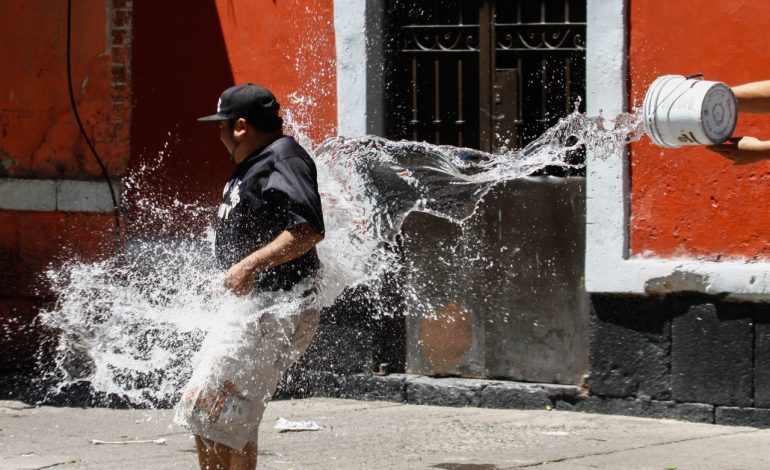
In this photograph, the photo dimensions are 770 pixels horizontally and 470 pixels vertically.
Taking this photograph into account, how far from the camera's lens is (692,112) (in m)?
5.37

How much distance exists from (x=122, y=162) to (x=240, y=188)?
4452 millimetres

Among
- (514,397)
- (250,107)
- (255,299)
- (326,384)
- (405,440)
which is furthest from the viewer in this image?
(326,384)

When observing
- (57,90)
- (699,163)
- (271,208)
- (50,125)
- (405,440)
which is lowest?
(405,440)

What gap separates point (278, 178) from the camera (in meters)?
5.46

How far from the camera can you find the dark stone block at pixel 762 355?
7.71 meters

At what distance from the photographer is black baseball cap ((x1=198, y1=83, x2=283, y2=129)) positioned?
5.68 m

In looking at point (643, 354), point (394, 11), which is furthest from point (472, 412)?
point (394, 11)

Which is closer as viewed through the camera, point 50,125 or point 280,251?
point 280,251

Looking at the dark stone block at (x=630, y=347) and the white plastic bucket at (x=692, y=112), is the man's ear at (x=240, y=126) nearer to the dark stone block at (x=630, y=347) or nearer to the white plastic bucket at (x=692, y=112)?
the white plastic bucket at (x=692, y=112)

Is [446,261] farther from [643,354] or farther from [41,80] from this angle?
[41,80]

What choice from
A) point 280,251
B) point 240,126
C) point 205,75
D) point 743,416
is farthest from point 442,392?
point 280,251

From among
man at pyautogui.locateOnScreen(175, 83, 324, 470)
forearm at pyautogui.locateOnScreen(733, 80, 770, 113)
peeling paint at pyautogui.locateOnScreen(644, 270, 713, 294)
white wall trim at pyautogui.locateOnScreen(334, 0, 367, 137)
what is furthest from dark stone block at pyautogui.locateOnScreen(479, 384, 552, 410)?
forearm at pyautogui.locateOnScreen(733, 80, 770, 113)

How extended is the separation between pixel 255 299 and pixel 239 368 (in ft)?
0.86

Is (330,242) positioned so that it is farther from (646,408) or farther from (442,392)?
(646,408)
